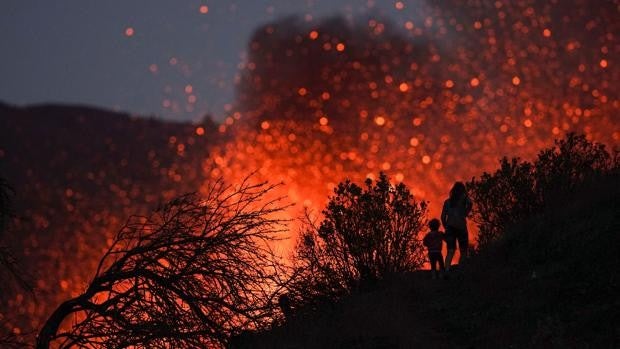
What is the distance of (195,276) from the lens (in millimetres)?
12789

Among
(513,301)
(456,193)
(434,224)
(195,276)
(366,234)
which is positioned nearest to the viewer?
(195,276)

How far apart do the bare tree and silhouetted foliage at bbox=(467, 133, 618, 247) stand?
775 centimetres

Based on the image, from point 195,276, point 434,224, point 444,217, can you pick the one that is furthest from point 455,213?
point 195,276

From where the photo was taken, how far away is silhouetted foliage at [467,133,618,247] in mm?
19344

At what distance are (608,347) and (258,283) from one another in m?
4.84

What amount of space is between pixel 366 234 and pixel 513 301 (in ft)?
15.3

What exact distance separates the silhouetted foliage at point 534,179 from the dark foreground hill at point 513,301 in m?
2.29

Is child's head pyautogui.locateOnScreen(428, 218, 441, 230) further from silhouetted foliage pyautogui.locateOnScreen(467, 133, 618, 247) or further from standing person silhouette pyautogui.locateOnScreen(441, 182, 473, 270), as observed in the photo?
silhouetted foliage pyautogui.locateOnScreen(467, 133, 618, 247)

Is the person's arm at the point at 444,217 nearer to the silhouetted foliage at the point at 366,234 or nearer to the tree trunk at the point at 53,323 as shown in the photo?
the silhouetted foliage at the point at 366,234

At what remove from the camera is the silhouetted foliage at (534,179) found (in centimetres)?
1934

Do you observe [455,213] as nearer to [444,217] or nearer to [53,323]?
[444,217]

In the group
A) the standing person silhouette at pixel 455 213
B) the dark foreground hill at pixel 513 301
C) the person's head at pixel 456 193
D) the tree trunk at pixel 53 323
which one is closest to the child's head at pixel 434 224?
the standing person silhouette at pixel 455 213

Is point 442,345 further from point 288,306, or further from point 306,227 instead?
point 306,227

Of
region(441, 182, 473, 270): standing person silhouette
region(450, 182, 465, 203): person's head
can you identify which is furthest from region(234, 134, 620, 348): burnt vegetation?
region(450, 182, 465, 203): person's head
